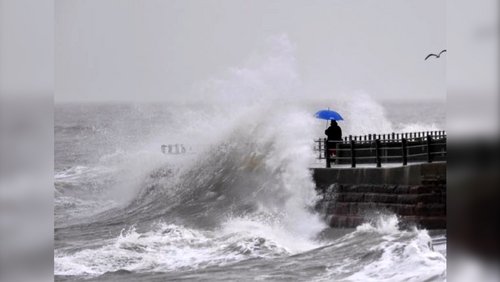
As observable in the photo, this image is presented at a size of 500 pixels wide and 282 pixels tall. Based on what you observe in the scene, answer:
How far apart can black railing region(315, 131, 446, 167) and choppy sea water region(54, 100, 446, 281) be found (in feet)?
0.15

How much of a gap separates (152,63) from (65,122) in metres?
0.57

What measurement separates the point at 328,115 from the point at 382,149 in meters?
0.35

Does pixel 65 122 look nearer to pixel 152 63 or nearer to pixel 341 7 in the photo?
pixel 152 63

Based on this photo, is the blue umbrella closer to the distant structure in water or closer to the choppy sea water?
the choppy sea water

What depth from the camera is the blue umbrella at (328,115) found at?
6.86 metres

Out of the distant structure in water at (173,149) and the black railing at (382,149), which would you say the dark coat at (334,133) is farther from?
the distant structure in water at (173,149)

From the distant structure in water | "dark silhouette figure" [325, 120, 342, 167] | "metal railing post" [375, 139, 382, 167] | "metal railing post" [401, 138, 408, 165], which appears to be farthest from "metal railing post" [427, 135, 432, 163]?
the distant structure in water

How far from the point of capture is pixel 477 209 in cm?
690

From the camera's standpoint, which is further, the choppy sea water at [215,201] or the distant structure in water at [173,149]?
the distant structure in water at [173,149]

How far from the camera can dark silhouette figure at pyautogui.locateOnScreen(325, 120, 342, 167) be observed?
6.88 m

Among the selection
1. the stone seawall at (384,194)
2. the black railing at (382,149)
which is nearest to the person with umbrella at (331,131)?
the black railing at (382,149)

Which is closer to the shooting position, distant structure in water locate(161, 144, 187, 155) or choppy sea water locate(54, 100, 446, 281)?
choppy sea water locate(54, 100, 446, 281)

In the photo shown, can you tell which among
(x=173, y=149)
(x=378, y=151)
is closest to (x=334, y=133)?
(x=378, y=151)

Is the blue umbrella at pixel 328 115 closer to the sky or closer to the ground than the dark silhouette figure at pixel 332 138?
closer to the sky
